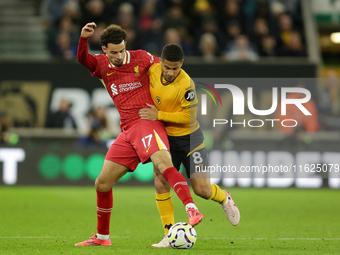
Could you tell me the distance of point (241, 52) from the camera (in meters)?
13.2

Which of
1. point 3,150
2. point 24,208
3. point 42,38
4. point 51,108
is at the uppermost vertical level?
point 42,38

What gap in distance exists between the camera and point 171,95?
5.15 meters

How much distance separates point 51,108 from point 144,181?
2924 mm

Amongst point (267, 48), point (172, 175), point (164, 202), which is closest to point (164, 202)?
point (164, 202)

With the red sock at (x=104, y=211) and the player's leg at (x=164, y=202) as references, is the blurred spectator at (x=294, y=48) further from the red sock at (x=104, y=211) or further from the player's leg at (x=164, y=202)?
the red sock at (x=104, y=211)

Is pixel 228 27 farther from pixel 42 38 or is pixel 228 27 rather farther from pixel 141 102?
pixel 141 102

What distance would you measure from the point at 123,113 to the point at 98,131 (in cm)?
647

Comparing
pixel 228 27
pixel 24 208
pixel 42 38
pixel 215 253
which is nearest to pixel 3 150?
pixel 24 208

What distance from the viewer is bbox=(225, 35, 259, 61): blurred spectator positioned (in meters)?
13.1

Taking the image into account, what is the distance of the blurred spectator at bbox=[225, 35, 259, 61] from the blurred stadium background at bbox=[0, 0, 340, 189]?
33 millimetres

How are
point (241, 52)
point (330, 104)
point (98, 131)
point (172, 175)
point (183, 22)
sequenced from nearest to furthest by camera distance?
point (172, 175)
point (98, 131)
point (241, 52)
point (330, 104)
point (183, 22)

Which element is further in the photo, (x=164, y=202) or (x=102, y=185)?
(x=164, y=202)

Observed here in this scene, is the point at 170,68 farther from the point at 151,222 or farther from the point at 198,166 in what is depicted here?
the point at 151,222

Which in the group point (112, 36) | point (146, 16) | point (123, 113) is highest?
point (146, 16)
